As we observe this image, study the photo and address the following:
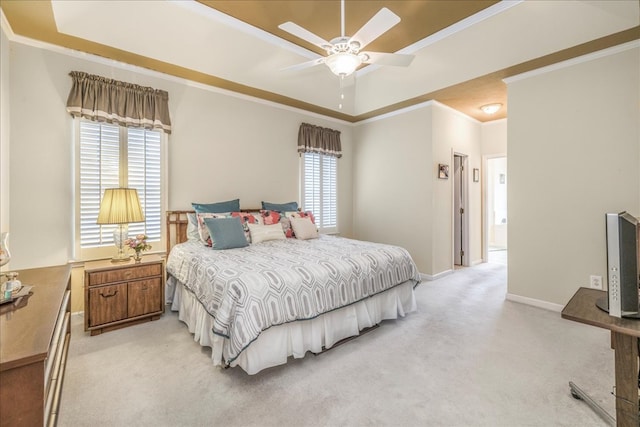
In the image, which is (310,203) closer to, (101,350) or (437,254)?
(437,254)

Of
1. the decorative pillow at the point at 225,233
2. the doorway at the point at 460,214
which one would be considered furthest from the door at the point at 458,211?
the decorative pillow at the point at 225,233

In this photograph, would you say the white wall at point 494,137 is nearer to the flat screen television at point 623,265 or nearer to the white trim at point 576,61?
the white trim at point 576,61

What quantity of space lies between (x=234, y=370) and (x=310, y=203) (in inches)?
131

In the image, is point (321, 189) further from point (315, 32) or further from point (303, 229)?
point (315, 32)

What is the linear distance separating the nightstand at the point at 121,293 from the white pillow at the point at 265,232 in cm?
104

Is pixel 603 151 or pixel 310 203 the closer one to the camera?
pixel 603 151

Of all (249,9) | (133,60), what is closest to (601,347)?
(249,9)

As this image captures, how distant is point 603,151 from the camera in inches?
121

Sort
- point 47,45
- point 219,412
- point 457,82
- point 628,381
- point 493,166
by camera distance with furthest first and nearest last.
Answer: point 493,166 < point 457,82 < point 47,45 < point 219,412 < point 628,381

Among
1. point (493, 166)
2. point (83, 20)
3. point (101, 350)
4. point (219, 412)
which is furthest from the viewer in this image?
point (493, 166)

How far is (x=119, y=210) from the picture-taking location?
9.42 ft

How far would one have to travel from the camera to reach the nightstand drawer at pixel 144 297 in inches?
114

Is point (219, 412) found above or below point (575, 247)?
below

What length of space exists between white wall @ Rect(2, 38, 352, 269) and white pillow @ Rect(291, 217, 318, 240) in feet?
2.97
